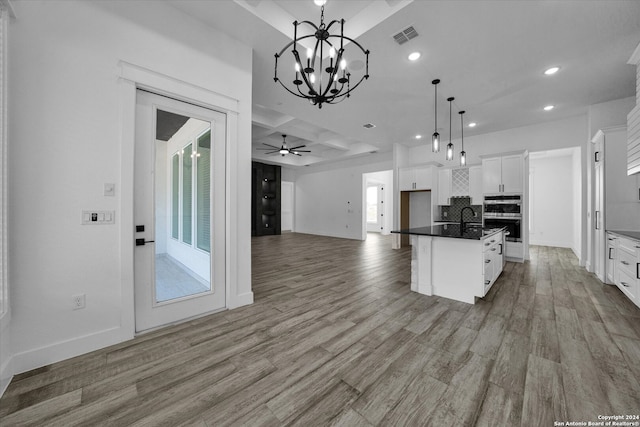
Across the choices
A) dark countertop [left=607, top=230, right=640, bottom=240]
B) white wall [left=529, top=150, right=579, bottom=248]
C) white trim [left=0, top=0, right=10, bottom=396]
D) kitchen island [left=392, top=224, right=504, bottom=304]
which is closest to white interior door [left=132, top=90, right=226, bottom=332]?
white trim [left=0, top=0, right=10, bottom=396]

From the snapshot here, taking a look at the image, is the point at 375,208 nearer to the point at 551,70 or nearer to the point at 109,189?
the point at 551,70

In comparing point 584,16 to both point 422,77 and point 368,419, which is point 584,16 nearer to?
point 422,77

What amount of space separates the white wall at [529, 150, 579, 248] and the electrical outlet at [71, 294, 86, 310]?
9912mm

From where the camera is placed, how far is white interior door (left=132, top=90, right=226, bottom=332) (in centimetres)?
231

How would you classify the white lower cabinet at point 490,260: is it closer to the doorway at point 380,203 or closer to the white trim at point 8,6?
the white trim at point 8,6

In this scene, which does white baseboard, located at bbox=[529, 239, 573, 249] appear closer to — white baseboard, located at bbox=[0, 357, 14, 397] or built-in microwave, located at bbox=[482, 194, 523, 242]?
built-in microwave, located at bbox=[482, 194, 523, 242]

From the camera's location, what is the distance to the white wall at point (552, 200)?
7012 millimetres

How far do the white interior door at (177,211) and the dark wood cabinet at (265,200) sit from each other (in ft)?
24.4

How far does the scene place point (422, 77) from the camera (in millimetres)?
3734

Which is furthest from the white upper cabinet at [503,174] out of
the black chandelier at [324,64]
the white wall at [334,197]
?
the black chandelier at [324,64]

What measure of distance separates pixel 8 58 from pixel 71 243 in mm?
1387

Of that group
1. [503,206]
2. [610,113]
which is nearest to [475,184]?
[503,206]

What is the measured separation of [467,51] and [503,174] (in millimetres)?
3527

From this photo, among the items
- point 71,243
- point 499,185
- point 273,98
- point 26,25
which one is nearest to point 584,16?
point 499,185
